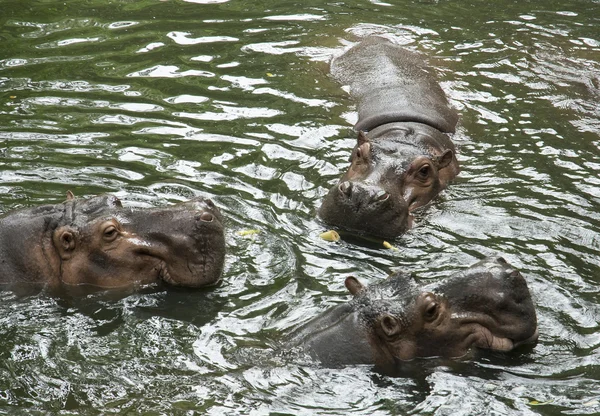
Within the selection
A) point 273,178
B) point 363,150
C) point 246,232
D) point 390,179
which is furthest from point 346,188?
point 273,178

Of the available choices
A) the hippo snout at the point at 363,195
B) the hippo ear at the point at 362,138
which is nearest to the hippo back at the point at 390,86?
the hippo ear at the point at 362,138

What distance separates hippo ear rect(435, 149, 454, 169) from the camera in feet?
32.2

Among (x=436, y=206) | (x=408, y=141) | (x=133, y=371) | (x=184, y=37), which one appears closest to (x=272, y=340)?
(x=133, y=371)

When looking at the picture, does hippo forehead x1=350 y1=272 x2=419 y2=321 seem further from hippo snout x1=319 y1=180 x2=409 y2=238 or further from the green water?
hippo snout x1=319 y1=180 x2=409 y2=238

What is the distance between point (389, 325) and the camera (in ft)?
21.5

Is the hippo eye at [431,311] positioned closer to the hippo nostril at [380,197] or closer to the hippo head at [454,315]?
the hippo head at [454,315]

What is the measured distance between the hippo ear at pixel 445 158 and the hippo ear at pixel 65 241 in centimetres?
379

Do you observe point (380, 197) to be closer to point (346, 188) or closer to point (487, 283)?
point (346, 188)

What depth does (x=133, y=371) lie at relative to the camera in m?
6.69

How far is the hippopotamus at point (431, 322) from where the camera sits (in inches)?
260

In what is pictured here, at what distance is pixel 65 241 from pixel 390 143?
3.62 m

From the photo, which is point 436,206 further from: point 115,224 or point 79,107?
point 79,107

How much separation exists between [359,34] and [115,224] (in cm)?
728

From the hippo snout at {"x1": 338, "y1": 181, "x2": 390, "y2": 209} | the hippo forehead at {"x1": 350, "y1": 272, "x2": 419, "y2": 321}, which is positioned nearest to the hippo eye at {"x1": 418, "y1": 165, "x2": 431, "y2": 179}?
the hippo snout at {"x1": 338, "y1": 181, "x2": 390, "y2": 209}
